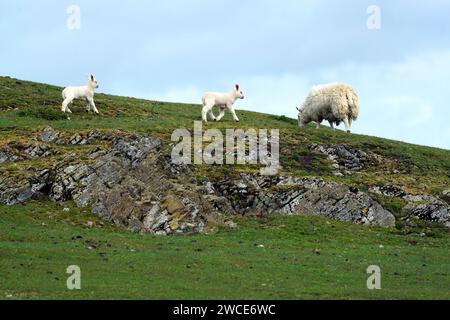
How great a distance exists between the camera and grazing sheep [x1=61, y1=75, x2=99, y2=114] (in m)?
53.5

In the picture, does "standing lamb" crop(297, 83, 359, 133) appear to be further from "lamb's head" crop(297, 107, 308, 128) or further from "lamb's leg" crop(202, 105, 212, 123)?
"lamb's leg" crop(202, 105, 212, 123)

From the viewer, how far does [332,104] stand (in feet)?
176

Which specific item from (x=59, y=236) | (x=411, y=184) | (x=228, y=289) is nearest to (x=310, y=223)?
(x=411, y=184)

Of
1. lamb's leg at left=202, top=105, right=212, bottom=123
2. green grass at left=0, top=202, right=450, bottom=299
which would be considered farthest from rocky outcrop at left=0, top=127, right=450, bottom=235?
lamb's leg at left=202, top=105, right=212, bottom=123

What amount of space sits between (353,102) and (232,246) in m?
23.3

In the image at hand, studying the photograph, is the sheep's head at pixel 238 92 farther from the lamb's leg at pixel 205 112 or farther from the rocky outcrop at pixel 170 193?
the rocky outcrop at pixel 170 193

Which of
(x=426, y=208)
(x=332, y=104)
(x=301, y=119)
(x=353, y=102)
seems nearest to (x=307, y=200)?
(x=426, y=208)

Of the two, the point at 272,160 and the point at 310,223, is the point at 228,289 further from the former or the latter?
the point at 272,160

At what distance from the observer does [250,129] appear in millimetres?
49938

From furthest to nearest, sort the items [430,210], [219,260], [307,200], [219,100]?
[219,100] → [430,210] → [307,200] → [219,260]

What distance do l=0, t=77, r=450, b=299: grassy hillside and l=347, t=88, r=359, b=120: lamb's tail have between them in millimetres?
1931

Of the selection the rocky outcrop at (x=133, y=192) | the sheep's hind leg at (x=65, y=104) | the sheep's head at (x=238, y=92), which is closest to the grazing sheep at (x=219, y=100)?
the sheep's head at (x=238, y=92)

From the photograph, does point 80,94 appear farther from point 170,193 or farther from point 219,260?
point 219,260

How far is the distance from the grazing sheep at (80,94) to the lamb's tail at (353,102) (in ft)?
58.1
